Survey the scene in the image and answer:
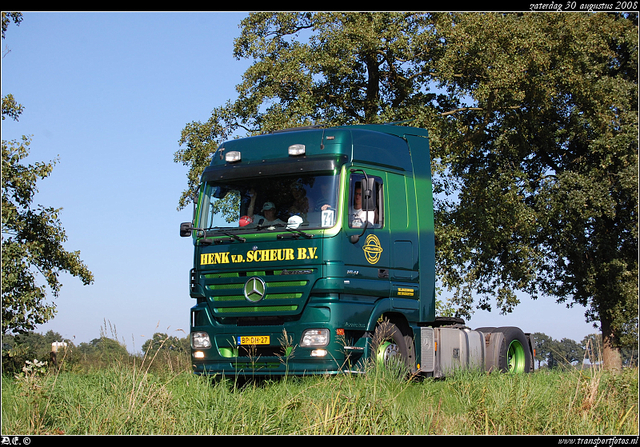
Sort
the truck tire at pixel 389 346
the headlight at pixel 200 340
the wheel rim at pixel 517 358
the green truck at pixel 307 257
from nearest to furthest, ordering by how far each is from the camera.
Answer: the green truck at pixel 307 257 < the truck tire at pixel 389 346 < the headlight at pixel 200 340 < the wheel rim at pixel 517 358

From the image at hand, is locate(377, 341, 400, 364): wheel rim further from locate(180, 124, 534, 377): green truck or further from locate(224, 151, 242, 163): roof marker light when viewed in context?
locate(224, 151, 242, 163): roof marker light

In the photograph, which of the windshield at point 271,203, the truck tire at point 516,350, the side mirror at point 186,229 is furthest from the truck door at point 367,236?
the truck tire at point 516,350

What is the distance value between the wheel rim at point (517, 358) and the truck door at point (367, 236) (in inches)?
193

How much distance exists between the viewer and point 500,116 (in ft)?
74.3

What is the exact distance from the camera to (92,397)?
24.8ft

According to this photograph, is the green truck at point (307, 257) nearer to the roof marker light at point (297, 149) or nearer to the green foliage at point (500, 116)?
the roof marker light at point (297, 149)

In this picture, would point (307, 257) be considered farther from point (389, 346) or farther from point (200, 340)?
point (200, 340)

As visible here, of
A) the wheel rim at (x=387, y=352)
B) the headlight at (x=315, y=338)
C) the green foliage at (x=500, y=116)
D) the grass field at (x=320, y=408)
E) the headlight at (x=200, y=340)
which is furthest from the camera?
the green foliage at (x=500, y=116)

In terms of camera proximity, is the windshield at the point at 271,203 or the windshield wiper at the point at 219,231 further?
the windshield wiper at the point at 219,231

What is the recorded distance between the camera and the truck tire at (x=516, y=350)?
1356cm

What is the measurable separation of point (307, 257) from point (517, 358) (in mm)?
6516

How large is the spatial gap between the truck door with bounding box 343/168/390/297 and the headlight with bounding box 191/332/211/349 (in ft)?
6.69

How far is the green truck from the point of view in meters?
9.23

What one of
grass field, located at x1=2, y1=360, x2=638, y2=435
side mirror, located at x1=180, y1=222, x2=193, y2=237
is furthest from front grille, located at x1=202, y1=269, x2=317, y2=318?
grass field, located at x1=2, y1=360, x2=638, y2=435
